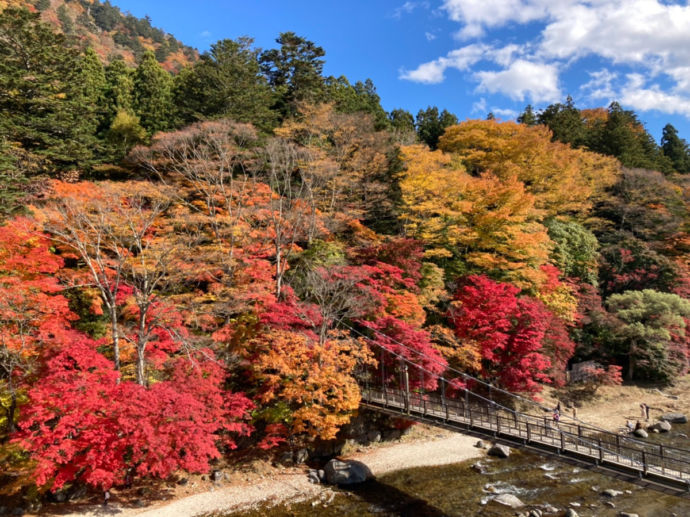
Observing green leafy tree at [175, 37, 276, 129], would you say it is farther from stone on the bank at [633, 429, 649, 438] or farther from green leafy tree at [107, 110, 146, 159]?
stone on the bank at [633, 429, 649, 438]

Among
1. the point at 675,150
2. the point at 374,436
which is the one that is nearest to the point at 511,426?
the point at 374,436

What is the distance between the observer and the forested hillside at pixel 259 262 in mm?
13789

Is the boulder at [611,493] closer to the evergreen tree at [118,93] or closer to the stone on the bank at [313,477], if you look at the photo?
the stone on the bank at [313,477]

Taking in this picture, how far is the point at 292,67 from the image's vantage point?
37094 mm

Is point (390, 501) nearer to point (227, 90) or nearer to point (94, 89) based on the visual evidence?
point (227, 90)

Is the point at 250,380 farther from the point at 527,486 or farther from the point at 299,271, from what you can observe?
the point at 527,486

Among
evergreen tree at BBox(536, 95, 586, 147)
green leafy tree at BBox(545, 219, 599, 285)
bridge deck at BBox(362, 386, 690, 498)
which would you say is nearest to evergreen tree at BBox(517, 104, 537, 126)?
evergreen tree at BBox(536, 95, 586, 147)

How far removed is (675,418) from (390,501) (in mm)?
17945

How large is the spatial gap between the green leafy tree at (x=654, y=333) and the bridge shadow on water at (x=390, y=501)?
1864cm

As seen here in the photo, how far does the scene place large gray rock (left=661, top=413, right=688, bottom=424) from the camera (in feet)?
73.7

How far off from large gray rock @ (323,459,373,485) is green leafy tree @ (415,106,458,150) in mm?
37907

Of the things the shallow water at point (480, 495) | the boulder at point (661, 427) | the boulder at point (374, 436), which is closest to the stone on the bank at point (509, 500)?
the shallow water at point (480, 495)

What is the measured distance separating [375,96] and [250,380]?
39414mm

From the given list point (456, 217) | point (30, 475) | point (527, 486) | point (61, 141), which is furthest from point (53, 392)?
point (456, 217)
